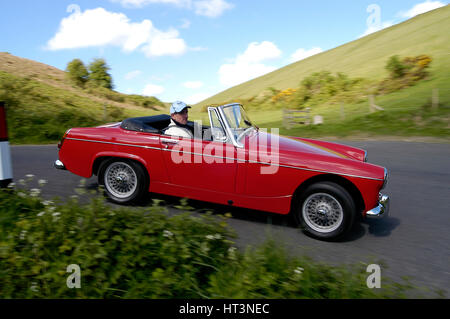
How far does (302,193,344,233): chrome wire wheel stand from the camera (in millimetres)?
4176

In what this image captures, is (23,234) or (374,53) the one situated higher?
(374,53)

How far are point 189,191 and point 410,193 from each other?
381 centimetres

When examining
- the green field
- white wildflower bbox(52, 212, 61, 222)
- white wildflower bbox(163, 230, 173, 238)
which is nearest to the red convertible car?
the green field

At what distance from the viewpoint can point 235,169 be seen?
4.42m

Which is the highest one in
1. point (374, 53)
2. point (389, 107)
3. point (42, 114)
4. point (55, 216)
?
point (374, 53)

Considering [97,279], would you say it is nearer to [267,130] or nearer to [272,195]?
[272,195]

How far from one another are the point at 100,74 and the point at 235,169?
36257mm

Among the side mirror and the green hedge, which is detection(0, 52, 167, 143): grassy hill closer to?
the side mirror

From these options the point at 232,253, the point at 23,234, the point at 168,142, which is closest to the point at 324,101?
the point at 168,142

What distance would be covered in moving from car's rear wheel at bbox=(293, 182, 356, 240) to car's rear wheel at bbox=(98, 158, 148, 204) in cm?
213

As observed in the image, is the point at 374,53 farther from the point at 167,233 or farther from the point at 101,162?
the point at 167,233
